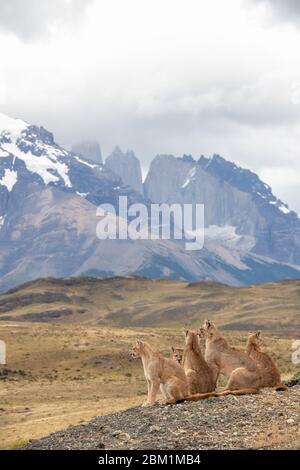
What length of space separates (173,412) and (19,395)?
3998 cm

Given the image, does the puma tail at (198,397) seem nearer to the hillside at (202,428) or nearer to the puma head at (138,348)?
the hillside at (202,428)

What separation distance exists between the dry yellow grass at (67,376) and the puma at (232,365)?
7.18m

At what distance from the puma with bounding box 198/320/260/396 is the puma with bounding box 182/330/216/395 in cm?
32

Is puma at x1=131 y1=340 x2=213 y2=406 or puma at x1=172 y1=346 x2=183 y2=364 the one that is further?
puma at x1=172 y1=346 x2=183 y2=364

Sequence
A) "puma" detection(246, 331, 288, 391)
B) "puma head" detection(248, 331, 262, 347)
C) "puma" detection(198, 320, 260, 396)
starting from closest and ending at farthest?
1. "puma" detection(198, 320, 260, 396)
2. "puma" detection(246, 331, 288, 391)
3. "puma head" detection(248, 331, 262, 347)

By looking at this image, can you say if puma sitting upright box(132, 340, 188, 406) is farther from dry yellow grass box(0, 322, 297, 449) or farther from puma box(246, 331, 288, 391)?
dry yellow grass box(0, 322, 297, 449)

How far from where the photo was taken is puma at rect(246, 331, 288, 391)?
71.3ft

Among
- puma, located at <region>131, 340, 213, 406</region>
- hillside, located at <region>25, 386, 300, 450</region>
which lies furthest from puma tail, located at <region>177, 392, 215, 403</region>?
hillside, located at <region>25, 386, 300, 450</region>

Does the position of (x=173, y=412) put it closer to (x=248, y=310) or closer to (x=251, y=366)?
(x=251, y=366)

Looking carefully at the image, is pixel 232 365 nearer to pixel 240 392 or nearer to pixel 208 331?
pixel 240 392

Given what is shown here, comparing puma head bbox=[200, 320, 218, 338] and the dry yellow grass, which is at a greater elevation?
puma head bbox=[200, 320, 218, 338]

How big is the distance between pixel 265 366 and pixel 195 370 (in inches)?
77.3

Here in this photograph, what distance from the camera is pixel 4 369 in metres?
75.9
